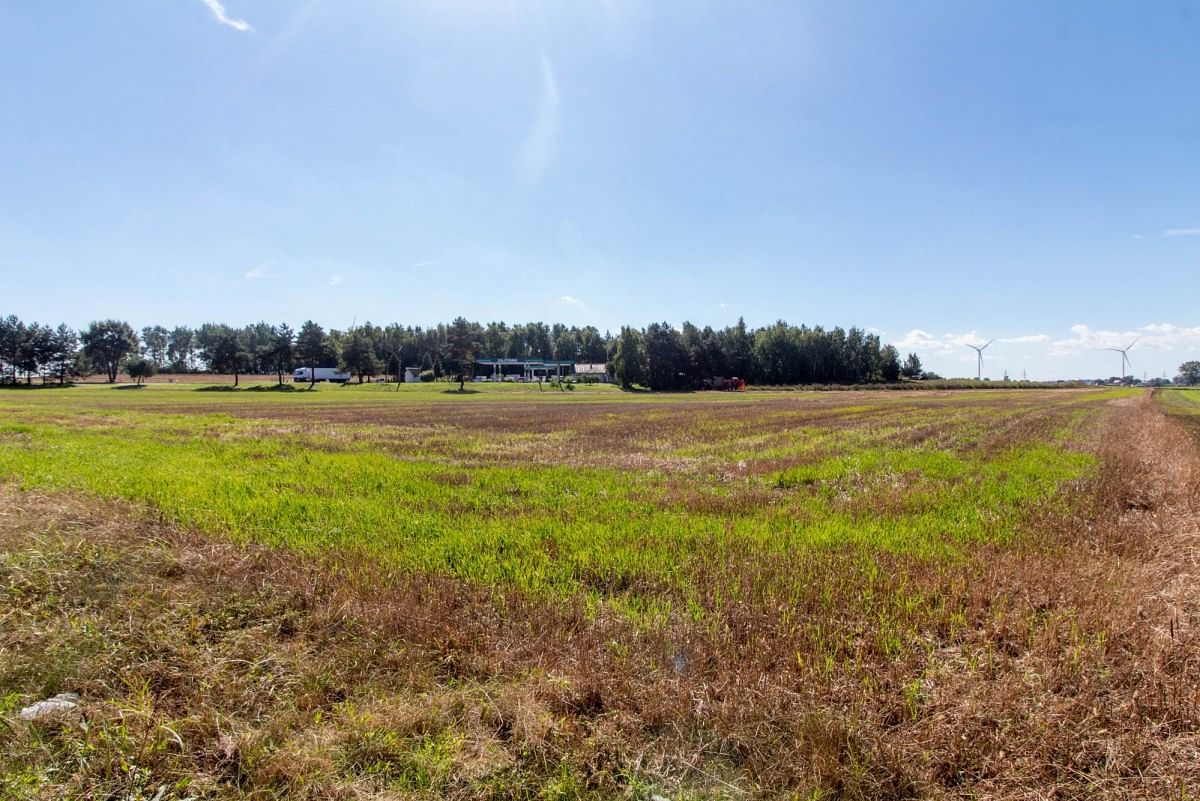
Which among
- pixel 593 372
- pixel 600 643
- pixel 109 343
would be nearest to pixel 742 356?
pixel 593 372

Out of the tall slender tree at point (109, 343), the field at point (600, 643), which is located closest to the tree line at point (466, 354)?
the tall slender tree at point (109, 343)

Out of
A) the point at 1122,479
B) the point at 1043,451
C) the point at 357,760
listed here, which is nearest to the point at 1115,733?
the point at 357,760

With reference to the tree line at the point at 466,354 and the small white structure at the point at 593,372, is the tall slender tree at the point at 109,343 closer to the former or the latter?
the tree line at the point at 466,354

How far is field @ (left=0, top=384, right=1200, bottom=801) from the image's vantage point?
3469 millimetres

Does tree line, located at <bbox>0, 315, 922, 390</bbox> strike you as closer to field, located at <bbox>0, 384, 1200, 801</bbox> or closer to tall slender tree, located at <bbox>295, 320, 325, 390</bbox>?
tall slender tree, located at <bbox>295, 320, 325, 390</bbox>

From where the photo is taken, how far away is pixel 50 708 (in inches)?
152

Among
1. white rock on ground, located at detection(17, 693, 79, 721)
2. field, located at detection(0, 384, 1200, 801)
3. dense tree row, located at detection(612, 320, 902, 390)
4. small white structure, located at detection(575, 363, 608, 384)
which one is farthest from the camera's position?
small white structure, located at detection(575, 363, 608, 384)

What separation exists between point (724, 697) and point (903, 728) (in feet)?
4.04

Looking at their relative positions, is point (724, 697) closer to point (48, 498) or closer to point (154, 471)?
point (48, 498)

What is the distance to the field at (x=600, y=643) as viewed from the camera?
3469 mm

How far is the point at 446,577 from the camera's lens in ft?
21.6

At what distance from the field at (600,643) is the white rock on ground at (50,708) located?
0.09 meters

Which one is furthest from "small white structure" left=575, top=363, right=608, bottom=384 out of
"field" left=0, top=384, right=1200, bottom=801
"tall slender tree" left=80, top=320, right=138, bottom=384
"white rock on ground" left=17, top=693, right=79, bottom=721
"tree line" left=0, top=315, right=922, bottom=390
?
"white rock on ground" left=17, top=693, right=79, bottom=721

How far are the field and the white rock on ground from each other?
0.09 metres
